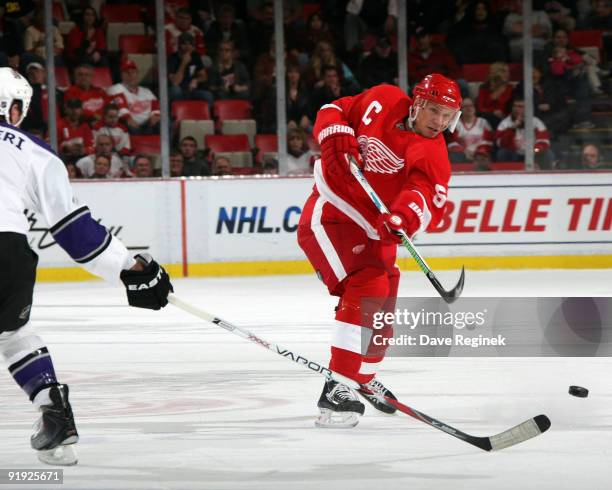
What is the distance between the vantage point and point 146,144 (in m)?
9.33

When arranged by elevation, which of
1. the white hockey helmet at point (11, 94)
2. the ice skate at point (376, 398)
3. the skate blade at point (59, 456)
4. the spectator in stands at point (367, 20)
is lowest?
the ice skate at point (376, 398)

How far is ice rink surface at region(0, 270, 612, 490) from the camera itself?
10.1 feet

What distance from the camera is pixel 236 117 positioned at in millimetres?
9539

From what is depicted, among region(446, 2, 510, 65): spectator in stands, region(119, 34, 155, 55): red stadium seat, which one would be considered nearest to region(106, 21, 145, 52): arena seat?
region(119, 34, 155, 55): red stadium seat

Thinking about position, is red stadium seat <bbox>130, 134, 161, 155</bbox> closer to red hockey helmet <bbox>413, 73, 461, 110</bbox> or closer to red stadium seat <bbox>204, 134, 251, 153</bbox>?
red stadium seat <bbox>204, 134, 251, 153</bbox>

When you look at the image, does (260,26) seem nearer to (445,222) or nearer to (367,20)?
(367,20)

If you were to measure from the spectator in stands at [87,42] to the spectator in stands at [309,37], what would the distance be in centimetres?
146

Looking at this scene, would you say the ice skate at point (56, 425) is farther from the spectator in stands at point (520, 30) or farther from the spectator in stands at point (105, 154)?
the spectator in stands at point (520, 30)

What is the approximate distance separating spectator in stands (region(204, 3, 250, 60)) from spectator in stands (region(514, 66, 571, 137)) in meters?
2.11

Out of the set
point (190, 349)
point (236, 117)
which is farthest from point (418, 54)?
point (190, 349)

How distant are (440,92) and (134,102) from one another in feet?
19.4

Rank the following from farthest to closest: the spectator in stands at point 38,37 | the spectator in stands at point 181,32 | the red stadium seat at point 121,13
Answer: the red stadium seat at point 121,13 → the spectator in stands at point 181,32 → the spectator in stands at point 38,37

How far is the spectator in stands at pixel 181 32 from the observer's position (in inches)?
377

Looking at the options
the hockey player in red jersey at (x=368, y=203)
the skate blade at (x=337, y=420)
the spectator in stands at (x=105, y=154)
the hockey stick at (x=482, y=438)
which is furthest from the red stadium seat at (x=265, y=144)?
the hockey stick at (x=482, y=438)
